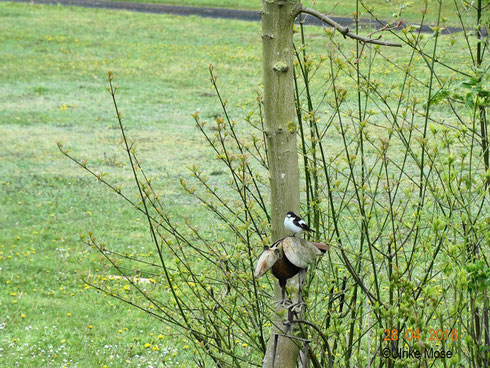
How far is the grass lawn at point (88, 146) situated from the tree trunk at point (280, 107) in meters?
2.23

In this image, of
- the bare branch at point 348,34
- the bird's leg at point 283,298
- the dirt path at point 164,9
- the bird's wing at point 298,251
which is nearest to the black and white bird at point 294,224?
the bird's wing at point 298,251

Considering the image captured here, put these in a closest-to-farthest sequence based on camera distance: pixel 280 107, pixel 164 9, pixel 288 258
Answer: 1. pixel 288 258
2. pixel 280 107
3. pixel 164 9

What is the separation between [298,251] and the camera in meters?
2.32

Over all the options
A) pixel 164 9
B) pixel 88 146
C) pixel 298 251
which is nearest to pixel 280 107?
pixel 298 251

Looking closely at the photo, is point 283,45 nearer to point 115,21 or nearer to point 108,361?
point 108,361

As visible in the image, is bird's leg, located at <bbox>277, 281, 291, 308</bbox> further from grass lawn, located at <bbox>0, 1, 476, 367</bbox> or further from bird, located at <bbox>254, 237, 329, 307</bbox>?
grass lawn, located at <bbox>0, 1, 476, 367</bbox>

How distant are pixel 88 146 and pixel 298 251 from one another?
10.3 meters

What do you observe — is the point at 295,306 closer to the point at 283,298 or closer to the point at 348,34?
the point at 283,298

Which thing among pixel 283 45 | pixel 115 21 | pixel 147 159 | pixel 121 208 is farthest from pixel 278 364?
pixel 115 21

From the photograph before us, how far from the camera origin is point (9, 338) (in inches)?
216

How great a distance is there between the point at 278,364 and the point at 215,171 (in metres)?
8.11

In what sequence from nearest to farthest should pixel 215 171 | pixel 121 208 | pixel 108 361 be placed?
pixel 108 361 → pixel 121 208 → pixel 215 171

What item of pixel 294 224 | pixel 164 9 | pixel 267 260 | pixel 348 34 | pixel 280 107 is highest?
pixel 164 9

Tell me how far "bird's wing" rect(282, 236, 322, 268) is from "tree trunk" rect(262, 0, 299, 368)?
14 centimetres
